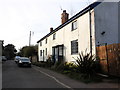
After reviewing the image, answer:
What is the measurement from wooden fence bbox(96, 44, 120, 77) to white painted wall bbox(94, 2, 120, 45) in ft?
5.68

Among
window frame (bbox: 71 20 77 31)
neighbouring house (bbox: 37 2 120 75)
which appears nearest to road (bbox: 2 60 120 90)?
neighbouring house (bbox: 37 2 120 75)

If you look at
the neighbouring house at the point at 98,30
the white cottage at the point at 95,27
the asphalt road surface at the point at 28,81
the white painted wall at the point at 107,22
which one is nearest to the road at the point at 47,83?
the asphalt road surface at the point at 28,81

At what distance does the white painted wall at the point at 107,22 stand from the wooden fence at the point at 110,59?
68.2 inches

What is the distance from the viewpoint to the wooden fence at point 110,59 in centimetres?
1036

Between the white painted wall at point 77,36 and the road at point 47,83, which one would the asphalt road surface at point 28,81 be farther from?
the white painted wall at point 77,36

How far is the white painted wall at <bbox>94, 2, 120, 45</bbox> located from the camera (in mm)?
13875

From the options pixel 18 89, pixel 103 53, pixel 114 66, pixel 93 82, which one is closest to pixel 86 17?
pixel 103 53

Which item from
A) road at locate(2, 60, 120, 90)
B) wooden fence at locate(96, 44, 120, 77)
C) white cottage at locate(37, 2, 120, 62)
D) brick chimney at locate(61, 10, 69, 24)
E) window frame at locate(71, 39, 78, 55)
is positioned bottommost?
road at locate(2, 60, 120, 90)

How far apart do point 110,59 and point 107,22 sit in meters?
4.58

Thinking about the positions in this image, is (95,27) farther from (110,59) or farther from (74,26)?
(74,26)

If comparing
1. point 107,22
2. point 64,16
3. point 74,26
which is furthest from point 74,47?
point 64,16

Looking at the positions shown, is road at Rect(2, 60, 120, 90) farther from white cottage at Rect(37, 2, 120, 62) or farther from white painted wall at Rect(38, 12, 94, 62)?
white painted wall at Rect(38, 12, 94, 62)

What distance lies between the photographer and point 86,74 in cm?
1122

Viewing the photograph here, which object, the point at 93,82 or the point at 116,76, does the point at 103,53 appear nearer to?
the point at 116,76
